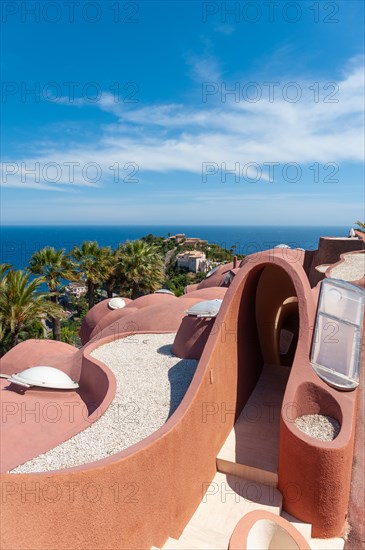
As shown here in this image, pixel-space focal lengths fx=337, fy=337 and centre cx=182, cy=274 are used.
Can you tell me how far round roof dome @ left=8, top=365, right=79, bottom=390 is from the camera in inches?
462

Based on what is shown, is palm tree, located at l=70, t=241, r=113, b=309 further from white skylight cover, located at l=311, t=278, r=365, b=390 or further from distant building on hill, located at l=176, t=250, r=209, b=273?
distant building on hill, located at l=176, t=250, r=209, b=273

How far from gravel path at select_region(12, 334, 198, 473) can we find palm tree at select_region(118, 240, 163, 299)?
15048 mm

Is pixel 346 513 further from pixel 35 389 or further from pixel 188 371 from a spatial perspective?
pixel 35 389

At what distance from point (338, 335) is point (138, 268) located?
21756mm

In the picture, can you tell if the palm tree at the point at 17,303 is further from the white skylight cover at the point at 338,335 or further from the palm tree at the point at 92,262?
the white skylight cover at the point at 338,335

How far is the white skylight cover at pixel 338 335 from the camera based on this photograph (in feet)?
32.2

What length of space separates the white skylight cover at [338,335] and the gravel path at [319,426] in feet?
3.28

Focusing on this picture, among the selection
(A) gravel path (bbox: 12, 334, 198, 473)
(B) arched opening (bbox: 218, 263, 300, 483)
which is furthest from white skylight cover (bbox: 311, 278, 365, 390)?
(A) gravel path (bbox: 12, 334, 198, 473)

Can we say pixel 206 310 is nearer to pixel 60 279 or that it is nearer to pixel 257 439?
pixel 257 439

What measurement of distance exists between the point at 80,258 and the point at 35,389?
19875 millimetres

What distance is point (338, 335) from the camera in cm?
1088

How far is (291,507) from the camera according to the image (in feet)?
29.1

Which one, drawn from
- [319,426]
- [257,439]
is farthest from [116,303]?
[319,426]

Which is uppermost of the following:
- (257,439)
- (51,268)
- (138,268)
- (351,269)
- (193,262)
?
(351,269)
